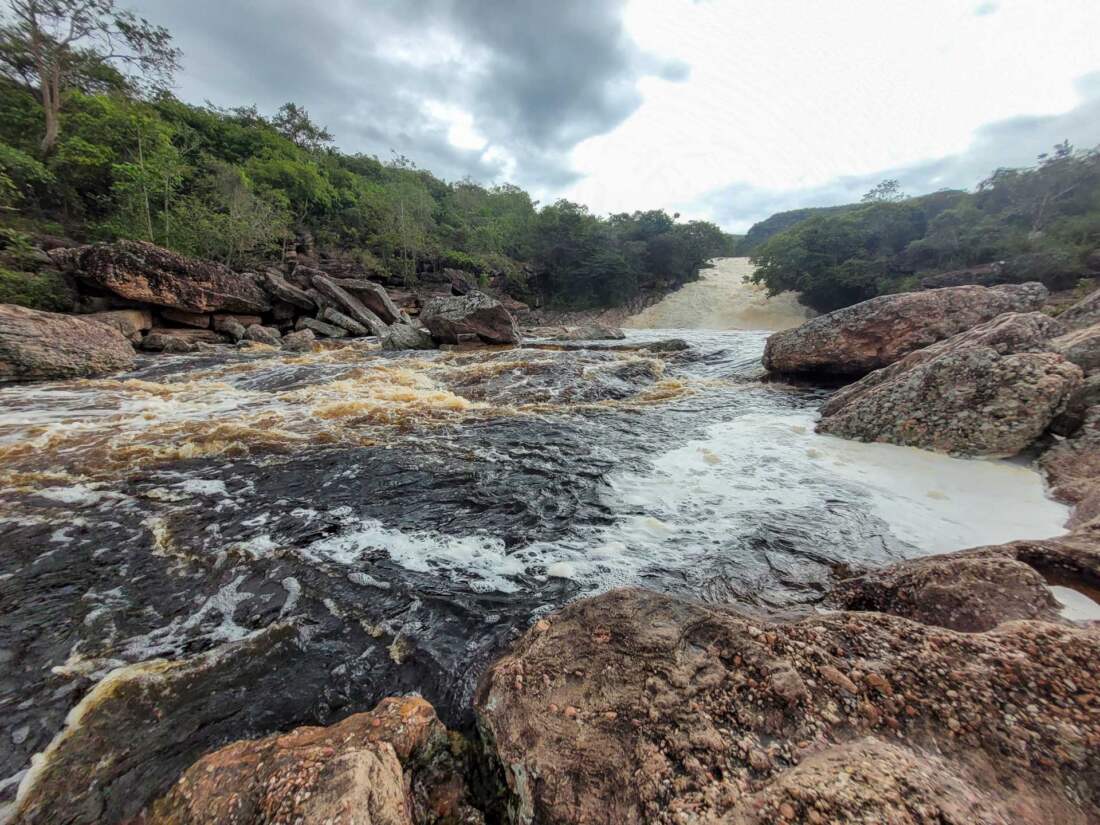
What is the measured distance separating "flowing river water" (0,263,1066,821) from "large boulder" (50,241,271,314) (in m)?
6.75

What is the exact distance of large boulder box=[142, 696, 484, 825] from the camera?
34.6 inches

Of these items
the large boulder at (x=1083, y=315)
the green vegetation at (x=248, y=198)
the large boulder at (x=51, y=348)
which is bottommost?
the large boulder at (x=1083, y=315)

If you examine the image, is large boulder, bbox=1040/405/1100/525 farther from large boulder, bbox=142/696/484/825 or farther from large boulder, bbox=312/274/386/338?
large boulder, bbox=312/274/386/338

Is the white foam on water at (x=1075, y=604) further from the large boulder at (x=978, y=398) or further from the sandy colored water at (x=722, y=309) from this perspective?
the sandy colored water at (x=722, y=309)

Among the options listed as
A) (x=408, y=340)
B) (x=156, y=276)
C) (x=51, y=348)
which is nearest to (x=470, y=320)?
(x=408, y=340)

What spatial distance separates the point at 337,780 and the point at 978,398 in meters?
5.23

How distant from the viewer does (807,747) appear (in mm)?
979

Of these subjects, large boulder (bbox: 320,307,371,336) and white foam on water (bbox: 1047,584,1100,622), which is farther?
large boulder (bbox: 320,307,371,336)

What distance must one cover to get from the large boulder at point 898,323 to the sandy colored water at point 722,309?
2013cm

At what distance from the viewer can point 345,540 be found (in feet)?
8.35

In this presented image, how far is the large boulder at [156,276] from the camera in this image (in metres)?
9.77

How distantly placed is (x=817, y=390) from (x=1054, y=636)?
6288 mm

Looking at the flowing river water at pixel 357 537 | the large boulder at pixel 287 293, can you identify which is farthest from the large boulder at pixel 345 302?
the flowing river water at pixel 357 537

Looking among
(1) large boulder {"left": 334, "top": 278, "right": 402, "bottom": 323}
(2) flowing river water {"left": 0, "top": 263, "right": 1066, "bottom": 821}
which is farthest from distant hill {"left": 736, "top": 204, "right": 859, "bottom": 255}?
(2) flowing river water {"left": 0, "top": 263, "right": 1066, "bottom": 821}
